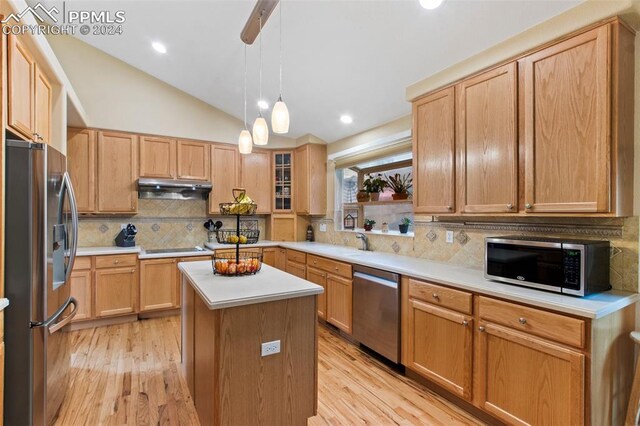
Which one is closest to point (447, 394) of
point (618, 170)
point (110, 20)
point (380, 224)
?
point (618, 170)

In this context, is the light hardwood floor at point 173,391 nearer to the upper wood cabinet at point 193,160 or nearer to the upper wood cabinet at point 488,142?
the upper wood cabinet at point 488,142

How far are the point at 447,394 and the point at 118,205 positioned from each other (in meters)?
4.10

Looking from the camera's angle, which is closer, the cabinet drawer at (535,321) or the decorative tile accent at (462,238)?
the cabinet drawer at (535,321)

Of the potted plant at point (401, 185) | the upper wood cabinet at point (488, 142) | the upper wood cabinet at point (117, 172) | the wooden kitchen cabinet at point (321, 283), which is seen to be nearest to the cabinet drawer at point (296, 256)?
the wooden kitchen cabinet at point (321, 283)

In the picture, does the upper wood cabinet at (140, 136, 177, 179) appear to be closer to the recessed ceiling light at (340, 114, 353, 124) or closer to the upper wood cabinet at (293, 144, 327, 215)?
the upper wood cabinet at (293, 144, 327, 215)

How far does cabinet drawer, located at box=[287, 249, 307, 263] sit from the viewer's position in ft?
13.4

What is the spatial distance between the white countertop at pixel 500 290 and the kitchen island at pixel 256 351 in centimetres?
97

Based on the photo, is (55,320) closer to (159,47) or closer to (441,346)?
(441,346)

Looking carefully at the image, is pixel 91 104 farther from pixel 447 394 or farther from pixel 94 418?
pixel 447 394

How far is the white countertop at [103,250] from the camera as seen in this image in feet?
11.7

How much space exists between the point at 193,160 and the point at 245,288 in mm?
3219

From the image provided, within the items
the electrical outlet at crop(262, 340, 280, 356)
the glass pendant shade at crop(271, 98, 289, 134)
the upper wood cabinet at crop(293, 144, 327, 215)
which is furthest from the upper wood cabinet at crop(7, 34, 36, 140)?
the upper wood cabinet at crop(293, 144, 327, 215)

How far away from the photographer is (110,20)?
3.10 m

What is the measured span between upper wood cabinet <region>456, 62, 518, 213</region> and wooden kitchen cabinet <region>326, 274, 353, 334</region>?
1403 mm
